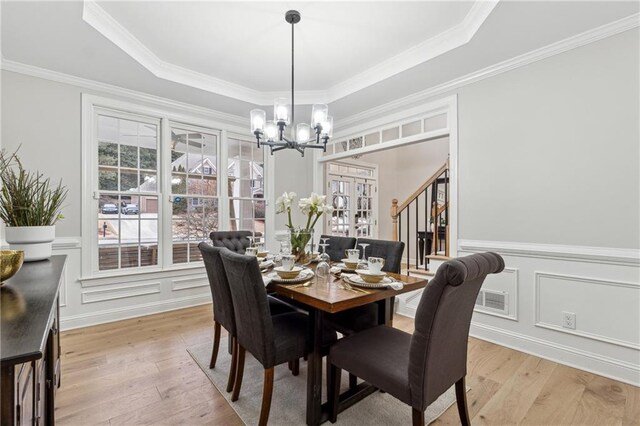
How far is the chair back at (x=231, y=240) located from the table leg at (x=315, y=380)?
163 centimetres

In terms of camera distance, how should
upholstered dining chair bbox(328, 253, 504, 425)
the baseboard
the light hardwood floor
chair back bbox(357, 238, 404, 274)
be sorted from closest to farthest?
upholstered dining chair bbox(328, 253, 504, 425) → the light hardwood floor → chair back bbox(357, 238, 404, 274) → the baseboard

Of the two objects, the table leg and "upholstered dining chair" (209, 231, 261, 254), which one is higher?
"upholstered dining chair" (209, 231, 261, 254)

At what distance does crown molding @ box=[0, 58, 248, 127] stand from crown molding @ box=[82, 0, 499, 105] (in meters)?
0.54

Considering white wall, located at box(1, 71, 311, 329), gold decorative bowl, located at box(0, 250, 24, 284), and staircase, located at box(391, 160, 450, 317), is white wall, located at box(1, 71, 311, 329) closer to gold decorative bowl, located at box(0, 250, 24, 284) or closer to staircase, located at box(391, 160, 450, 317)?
gold decorative bowl, located at box(0, 250, 24, 284)

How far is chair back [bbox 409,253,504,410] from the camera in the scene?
1.27 m

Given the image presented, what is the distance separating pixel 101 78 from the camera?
10.6 ft

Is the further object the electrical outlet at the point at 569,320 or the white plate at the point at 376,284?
the electrical outlet at the point at 569,320

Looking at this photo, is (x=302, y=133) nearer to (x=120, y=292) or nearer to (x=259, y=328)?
(x=259, y=328)

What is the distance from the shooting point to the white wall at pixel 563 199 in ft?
7.59

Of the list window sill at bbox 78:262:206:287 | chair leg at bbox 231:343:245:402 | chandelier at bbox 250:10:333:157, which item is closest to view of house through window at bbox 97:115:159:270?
window sill at bbox 78:262:206:287

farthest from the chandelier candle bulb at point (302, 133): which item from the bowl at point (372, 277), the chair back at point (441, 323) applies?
the chair back at point (441, 323)

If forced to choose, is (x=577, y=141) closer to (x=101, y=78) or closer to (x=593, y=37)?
(x=593, y=37)

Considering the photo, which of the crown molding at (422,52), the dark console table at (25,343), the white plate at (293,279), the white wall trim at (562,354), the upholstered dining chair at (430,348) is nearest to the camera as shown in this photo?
the dark console table at (25,343)

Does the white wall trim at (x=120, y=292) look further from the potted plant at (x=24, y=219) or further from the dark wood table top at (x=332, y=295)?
the dark wood table top at (x=332, y=295)
